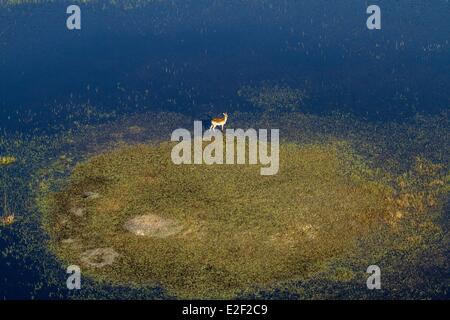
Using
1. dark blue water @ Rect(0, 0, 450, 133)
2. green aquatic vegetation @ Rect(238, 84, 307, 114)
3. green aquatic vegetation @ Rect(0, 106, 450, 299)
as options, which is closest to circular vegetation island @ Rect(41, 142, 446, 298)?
green aquatic vegetation @ Rect(0, 106, 450, 299)

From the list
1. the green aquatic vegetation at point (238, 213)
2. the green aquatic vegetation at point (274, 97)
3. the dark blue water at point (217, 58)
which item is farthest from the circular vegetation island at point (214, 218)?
the dark blue water at point (217, 58)

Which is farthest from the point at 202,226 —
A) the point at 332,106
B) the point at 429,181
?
→ the point at 332,106

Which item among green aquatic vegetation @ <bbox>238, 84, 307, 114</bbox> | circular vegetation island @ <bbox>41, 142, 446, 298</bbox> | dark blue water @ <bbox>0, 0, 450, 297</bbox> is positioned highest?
dark blue water @ <bbox>0, 0, 450, 297</bbox>

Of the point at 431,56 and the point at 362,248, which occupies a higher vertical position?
the point at 431,56

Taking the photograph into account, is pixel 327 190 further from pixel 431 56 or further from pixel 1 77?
pixel 1 77

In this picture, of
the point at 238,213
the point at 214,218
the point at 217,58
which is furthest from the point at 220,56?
the point at 214,218

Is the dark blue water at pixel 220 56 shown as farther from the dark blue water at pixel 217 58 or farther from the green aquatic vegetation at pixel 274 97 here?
the green aquatic vegetation at pixel 274 97

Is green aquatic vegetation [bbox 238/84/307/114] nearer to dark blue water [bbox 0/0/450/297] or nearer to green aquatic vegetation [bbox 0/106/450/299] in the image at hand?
dark blue water [bbox 0/0/450/297]
